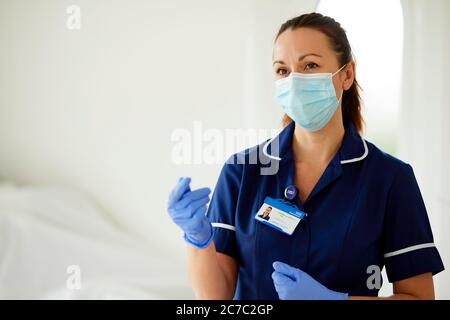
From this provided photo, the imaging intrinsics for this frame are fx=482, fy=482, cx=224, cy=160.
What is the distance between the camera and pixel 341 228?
111 centimetres

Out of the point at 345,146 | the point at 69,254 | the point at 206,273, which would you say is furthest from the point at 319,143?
the point at 69,254

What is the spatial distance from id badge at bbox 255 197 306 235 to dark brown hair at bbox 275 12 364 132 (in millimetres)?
343

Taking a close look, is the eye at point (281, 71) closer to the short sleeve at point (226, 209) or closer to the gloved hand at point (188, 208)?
the short sleeve at point (226, 209)

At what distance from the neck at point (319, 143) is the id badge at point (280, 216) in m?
0.15

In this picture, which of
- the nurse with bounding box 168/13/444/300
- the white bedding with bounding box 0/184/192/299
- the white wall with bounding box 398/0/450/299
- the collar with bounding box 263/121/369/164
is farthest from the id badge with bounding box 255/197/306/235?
the white bedding with bounding box 0/184/192/299

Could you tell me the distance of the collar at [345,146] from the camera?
1201mm

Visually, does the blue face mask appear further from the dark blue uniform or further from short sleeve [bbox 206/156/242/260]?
short sleeve [bbox 206/156/242/260]

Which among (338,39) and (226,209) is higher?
(338,39)

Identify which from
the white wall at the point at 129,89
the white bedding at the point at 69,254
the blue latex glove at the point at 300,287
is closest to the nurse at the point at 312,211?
the blue latex glove at the point at 300,287

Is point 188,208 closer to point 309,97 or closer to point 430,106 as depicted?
point 309,97

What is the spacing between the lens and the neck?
1233mm

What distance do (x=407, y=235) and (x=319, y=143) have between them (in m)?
0.31

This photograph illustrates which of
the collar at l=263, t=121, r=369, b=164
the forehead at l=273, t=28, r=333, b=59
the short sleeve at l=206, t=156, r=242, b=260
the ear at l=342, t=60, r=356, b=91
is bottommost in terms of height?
the short sleeve at l=206, t=156, r=242, b=260

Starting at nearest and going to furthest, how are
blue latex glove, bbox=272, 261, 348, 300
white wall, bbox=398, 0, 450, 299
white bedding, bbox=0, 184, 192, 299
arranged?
1. blue latex glove, bbox=272, 261, 348, 300
2. white wall, bbox=398, 0, 450, 299
3. white bedding, bbox=0, 184, 192, 299
